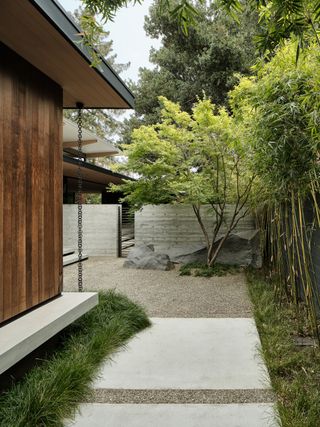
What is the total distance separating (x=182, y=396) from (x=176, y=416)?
21 centimetres

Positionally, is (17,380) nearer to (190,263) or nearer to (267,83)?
(267,83)

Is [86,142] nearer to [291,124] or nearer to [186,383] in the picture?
[291,124]

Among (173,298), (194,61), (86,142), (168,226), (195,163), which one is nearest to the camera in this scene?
(173,298)

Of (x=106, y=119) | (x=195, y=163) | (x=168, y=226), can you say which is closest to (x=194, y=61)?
(x=195, y=163)

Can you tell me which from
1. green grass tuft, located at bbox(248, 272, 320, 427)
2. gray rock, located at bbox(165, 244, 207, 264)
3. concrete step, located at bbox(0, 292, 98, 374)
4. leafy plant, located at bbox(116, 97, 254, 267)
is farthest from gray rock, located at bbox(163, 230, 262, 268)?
concrete step, located at bbox(0, 292, 98, 374)

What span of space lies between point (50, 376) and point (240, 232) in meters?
5.81

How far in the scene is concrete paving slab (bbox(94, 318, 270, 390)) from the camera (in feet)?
6.93

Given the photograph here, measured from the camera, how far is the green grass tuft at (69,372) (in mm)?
1667

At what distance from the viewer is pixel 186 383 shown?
2105 millimetres

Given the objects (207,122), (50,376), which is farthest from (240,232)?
(50,376)

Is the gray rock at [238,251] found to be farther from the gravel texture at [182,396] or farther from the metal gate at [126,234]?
the gravel texture at [182,396]

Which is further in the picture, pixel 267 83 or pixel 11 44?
pixel 267 83

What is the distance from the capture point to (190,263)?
22.4ft

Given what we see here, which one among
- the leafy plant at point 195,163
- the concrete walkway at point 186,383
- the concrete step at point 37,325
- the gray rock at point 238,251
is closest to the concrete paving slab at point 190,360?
the concrete walkway at point 186,383
